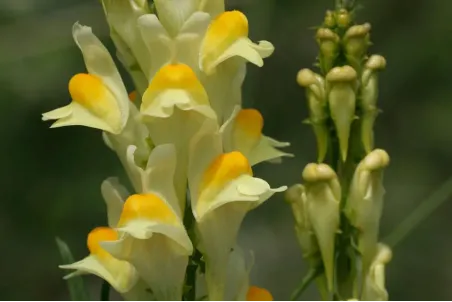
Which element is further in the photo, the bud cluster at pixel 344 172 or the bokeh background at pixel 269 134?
the bokeh background at pixel 269 134

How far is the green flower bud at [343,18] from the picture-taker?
0.85 m

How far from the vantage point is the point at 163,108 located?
80 cm

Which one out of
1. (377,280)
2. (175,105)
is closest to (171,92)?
(175,105)

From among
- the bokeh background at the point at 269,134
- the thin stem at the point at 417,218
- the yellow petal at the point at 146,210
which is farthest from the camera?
the bokeh background at the point at 269,134

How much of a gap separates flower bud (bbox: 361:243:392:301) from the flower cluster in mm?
95

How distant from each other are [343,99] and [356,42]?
5cm

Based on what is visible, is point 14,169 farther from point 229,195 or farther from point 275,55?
point 229,195

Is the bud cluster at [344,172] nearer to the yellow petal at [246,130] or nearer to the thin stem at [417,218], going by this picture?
the yellow petal at [246,130]

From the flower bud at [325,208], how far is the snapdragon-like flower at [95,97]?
6.6 inches

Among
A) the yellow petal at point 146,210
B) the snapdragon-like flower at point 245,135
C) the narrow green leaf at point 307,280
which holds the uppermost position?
the snapdragon-like flower at point 245,135

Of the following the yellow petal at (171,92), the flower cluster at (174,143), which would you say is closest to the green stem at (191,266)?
the flower cluster at (174,143)

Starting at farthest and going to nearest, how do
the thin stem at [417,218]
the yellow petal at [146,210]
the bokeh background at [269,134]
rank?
the bokeh background at [269,134], the thin stem at [417,218], the yellow petal at [146,210]

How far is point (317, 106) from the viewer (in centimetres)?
86

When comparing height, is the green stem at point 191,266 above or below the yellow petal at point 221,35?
below
